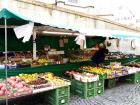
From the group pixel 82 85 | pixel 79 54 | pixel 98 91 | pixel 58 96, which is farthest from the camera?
pixel 79 54

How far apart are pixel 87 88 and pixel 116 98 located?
1.16 metres

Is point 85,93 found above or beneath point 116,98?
above

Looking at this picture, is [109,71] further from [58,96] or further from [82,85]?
[58,96]

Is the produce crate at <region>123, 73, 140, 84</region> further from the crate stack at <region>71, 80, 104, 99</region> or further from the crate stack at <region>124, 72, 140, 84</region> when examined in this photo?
the crate stack at <region>71, 80, 104, 99</region>

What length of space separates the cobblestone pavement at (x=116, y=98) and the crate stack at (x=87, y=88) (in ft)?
0.60

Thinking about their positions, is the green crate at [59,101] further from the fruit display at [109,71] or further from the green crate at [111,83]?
the green crate at [111,83]

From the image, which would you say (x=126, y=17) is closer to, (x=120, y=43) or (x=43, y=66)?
(x=120, y=43)

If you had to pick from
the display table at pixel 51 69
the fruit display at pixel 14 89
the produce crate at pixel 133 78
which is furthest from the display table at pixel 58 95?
the produce crate at pixel 133 78

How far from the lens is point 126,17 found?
645 inches

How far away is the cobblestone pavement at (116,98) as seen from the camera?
7.35 m

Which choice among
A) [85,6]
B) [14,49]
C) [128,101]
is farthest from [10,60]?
[85,6]

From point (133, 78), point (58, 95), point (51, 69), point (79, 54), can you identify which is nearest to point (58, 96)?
point (58, 95)

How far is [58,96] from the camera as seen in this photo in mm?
6707

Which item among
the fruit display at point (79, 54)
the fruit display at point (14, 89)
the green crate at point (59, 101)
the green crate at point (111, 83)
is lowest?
the green crate at point (59, 101)
